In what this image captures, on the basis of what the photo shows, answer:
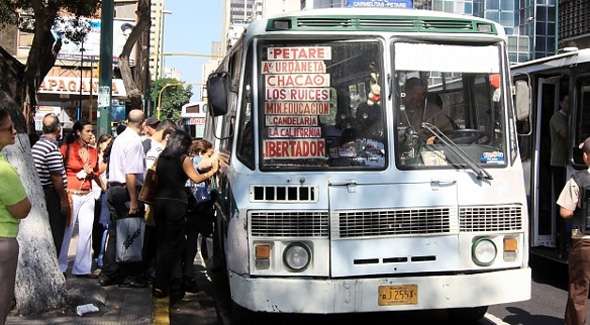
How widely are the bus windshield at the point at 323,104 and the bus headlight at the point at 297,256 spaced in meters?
0.66

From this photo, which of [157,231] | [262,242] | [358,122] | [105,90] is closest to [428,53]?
[358,122]

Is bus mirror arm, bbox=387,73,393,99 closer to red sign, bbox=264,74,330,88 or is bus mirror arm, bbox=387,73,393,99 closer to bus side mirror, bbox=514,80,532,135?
red sign, bbox=264,74,330,88

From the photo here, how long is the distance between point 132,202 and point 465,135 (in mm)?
3488

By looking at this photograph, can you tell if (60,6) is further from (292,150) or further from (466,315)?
(466,315)

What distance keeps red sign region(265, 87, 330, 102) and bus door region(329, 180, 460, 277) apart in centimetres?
74

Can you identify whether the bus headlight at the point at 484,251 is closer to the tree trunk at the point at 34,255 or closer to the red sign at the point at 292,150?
the red sign at the point at 292,150

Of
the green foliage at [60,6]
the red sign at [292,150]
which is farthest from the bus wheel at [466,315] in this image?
the green foliage at [60,6]

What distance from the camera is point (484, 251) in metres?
5.64

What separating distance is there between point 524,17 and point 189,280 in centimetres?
4597

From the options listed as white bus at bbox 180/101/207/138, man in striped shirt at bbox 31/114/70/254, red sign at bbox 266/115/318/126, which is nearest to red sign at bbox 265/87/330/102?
red sign at bbox 266/115/318/126

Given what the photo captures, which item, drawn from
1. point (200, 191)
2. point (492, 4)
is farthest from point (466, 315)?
point (492, 4)

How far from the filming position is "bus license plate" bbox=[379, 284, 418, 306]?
548 cm

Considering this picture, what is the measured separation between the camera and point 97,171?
830 centimetres

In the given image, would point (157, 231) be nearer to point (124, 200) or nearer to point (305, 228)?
point (124, 200)
